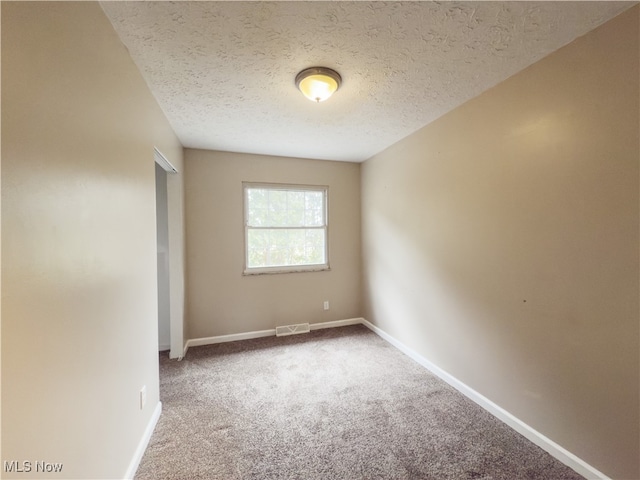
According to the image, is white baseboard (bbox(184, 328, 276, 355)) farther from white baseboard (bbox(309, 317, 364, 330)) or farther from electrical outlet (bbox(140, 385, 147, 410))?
electrical outlet (bbox(140, 385, 147, 410))

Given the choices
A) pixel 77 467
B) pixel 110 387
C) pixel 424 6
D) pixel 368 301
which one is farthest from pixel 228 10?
pixel 368 301

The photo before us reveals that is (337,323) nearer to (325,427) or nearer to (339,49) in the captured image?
(325,427)

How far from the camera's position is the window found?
11.7 ft

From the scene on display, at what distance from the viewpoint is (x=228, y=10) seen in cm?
125

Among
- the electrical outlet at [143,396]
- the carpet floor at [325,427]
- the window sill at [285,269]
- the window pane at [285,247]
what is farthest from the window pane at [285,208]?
the electrical outlet at [143,396]

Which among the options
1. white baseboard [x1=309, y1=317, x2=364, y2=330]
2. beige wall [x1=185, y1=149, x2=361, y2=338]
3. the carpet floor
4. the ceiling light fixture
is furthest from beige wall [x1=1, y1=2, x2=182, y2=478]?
white baseboard [x1=309, y1=317, x2=364, y2=330]

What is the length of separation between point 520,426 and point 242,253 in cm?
317

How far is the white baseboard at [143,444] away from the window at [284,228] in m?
1.79

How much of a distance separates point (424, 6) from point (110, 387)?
8.00 ft

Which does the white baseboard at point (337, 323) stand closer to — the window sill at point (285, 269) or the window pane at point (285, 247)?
the window sill at point (285, 269)

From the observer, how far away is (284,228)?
145 inches

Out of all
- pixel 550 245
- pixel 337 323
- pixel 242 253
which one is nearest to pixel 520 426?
pixel 550 245

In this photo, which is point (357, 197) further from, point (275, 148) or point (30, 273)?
point (30, 273)

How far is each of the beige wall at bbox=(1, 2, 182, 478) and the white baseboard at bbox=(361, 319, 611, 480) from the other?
248cm
